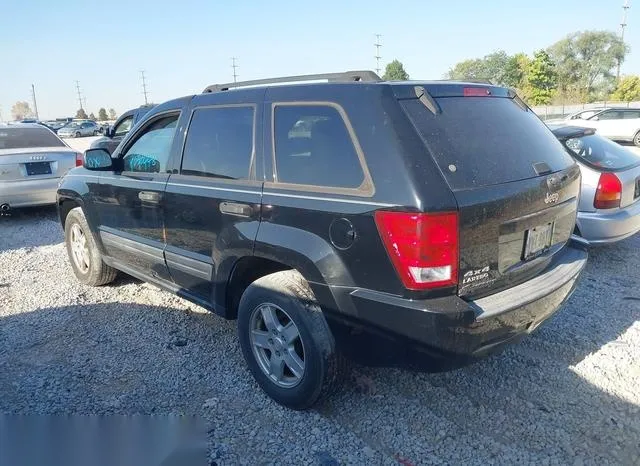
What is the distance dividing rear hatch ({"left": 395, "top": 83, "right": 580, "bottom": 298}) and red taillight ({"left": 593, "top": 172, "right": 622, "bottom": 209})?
2070 mm

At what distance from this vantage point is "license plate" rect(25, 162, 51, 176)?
7.68 meters

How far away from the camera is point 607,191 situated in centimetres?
479

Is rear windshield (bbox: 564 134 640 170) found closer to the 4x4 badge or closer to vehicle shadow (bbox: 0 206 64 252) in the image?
the 4x4 badge

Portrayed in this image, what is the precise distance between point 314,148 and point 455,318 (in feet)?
3.82

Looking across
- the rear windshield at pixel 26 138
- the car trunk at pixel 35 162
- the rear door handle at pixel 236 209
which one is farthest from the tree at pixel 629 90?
the rear door handle at pixel 236 209

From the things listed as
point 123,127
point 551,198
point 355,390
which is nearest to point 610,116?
point 123,127

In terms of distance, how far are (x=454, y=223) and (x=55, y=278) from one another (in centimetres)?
464

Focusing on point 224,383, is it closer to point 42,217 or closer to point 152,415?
point 152,415

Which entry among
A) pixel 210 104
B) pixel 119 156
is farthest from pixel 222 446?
pixel 119 156

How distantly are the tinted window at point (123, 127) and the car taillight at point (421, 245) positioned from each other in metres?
11.6

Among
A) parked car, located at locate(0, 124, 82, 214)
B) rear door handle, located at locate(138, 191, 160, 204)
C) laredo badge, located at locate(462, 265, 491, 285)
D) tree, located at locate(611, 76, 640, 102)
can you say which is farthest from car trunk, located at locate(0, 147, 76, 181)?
tree, located at locate(611, 76, 640, 102)

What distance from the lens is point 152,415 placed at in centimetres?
286

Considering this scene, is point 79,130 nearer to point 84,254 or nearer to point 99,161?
point 84,254

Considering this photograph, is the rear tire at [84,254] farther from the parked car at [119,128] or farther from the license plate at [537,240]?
the parked car at [119,128]
